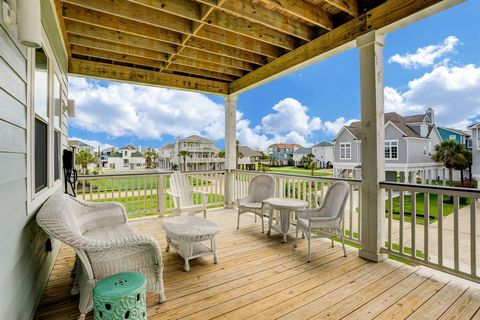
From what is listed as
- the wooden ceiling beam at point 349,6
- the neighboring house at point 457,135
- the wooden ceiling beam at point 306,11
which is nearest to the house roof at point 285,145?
the neighboring house at point 457,135

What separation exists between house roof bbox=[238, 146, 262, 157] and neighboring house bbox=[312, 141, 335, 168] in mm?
→ 1532

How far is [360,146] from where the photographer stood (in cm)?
317

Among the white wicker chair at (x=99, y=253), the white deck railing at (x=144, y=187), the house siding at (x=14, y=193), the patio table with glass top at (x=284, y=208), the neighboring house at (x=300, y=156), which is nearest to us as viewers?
the house siding at (x=14, y=193)

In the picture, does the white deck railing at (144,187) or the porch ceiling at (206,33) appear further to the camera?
the white deck railing at (144,187)

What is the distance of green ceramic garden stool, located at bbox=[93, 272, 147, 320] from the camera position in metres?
1.58

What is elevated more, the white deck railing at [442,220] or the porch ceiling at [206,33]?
the porch ceiling at [206,33]

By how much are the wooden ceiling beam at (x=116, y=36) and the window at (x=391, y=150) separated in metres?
3.70

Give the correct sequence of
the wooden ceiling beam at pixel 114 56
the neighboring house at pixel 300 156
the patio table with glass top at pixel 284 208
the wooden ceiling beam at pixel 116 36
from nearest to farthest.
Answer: the wooden ceiling beam at pixel 116 36 < the patio table with glass top at pixel 284 208 < the wooden ceiling beam at pixel 114 56 < the neighboring house at pixel 300 156

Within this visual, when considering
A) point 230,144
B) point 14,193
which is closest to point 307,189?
point 230,144

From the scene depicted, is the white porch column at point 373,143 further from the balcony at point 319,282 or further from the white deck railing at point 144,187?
the white deck railing at point 144,187

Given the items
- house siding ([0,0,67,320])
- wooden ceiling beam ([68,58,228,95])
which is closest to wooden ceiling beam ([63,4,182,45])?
wooden ceiling beam ([68,58,228,95])

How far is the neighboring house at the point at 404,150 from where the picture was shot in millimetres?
3256

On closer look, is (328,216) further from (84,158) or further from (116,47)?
(84,158)

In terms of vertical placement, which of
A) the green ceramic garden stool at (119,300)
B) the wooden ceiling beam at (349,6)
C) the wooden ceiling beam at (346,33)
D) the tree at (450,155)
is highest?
the wooden ceiling beam at (349,6)
